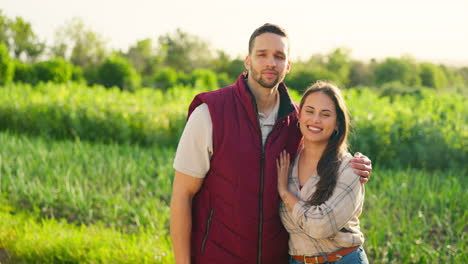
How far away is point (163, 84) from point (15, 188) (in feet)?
60.3

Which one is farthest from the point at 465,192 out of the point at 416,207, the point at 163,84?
the point at 163,84

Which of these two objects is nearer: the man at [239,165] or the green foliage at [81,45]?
the man at [239,165]

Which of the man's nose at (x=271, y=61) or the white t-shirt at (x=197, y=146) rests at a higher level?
the man's nose at (x=271, y=61)

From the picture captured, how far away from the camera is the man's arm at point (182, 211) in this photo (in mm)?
2264

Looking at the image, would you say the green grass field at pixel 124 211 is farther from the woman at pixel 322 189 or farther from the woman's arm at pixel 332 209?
the woman's arm at pixel 332 209

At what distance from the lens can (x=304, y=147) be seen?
2312 mm

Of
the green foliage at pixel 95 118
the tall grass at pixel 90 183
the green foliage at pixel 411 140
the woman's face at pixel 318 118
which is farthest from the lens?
the green foliage at pixel 95 118

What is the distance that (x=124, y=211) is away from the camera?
15.3ft

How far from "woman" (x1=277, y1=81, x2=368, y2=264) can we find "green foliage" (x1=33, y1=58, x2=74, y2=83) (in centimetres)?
2192

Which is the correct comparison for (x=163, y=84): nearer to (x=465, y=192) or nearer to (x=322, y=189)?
(x=465, y=192)

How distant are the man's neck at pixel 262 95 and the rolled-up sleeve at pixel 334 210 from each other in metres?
0.51

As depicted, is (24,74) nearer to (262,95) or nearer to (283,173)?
(262,95)

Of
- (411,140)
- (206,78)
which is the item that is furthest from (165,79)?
(411,140)

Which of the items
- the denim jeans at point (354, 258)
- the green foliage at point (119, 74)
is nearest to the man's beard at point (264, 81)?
the denim jeans at point (354, 258)
